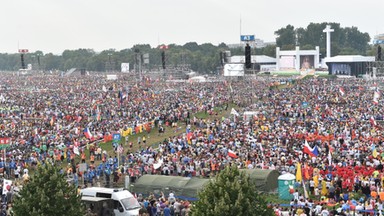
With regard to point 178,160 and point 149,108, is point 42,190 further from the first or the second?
point 149,108

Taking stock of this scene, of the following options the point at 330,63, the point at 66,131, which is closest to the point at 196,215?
the point at 66,131

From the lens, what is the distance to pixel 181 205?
80.4ft

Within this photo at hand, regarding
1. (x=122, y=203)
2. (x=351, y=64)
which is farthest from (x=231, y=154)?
(x=351, y=64)

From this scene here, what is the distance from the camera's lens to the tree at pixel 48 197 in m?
18.8

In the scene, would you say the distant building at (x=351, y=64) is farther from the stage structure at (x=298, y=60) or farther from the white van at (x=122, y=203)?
the white van at (x=122, y=203)

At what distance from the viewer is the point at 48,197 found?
18984 millimetres

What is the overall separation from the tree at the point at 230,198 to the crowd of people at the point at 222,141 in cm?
533

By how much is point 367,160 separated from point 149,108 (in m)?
34.1

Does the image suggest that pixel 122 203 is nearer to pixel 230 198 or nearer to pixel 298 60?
pixel 230 198

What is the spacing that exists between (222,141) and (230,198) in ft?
77.1

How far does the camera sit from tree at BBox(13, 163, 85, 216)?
1875cm

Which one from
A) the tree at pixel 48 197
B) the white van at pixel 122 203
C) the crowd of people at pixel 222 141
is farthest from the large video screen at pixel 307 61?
the tree at pixel 48 197

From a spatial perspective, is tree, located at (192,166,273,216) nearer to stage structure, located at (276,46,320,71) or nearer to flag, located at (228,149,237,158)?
flag, located at (228,149,237,158)

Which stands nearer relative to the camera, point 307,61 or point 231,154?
point 231,154
